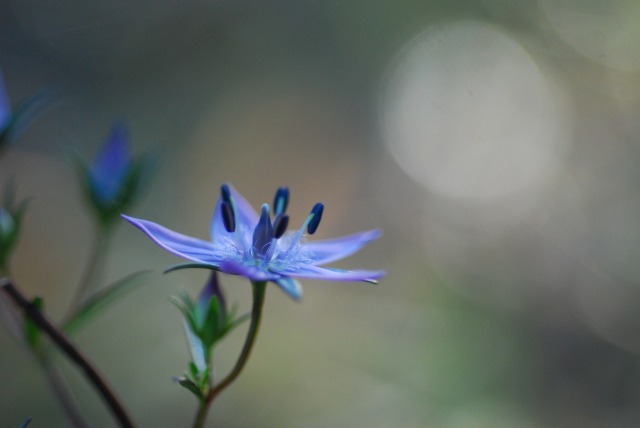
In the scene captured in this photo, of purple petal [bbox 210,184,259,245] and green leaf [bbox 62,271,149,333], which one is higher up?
purple petal [bbox 210,184,259,245]

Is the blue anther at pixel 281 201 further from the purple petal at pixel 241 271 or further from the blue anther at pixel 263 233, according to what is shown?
the purple petal at pixel 241 271

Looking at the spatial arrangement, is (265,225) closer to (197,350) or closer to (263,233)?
(263,233)

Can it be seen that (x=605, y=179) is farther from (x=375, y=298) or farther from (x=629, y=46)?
(x=375, y=298)

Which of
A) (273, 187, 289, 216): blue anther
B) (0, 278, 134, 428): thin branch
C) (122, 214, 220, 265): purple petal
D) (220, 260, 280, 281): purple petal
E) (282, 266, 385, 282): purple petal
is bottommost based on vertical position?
(0, 278, 134, 428): thin branch

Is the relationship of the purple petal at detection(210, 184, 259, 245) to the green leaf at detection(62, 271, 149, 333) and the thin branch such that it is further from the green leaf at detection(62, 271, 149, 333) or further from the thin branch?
the thin branch

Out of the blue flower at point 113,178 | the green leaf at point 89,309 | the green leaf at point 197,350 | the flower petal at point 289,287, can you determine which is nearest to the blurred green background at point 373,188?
the blue flower at point 113,178

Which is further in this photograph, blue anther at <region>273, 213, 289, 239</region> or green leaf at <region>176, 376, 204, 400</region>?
blue anther at <region>273, 213, 289, 239</region>

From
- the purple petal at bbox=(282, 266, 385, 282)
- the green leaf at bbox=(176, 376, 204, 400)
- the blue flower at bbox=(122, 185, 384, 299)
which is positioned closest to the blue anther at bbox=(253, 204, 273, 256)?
the blue flower at bbox=(122, 185, 384, 299)
